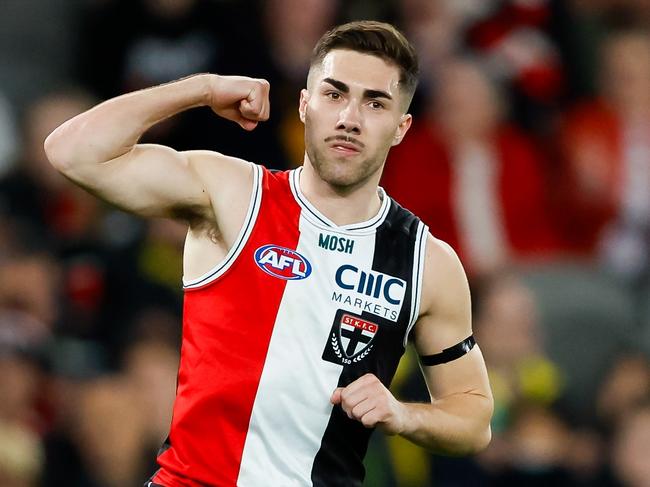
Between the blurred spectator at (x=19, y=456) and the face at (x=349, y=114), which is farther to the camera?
the blurred spectator at (x=19, y=456)

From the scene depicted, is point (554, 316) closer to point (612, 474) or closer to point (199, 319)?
point (612, 474)

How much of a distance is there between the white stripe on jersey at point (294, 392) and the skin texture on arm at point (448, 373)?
0.33m

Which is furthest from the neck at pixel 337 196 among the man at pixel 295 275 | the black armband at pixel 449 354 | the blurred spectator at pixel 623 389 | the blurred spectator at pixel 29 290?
the blurred spectator at pixel 623 389

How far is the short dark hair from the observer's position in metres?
4.98

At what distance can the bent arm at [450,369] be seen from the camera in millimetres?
5066

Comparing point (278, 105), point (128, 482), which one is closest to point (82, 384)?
point (128, 482)

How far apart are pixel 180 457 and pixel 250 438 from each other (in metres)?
0.25

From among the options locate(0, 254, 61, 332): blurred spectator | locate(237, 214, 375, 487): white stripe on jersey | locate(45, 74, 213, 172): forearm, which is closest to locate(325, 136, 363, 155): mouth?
locate(237, 214, 375, 487): white stripe on jersey

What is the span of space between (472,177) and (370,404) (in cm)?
524

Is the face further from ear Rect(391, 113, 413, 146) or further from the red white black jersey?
the red white black jersey

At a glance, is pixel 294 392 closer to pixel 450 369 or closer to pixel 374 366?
pixel 374 366

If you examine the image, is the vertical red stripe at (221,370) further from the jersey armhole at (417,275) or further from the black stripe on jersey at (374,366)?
the jersey armhole at (417,275)

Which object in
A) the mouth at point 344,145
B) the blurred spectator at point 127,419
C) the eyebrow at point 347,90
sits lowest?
the blurred spectator at point 127,419

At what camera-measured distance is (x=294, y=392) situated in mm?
4836
